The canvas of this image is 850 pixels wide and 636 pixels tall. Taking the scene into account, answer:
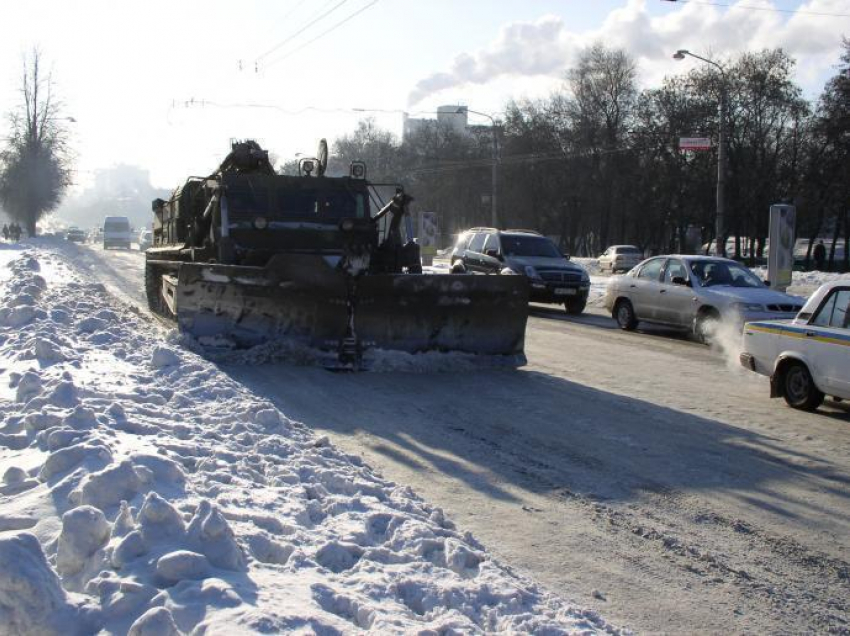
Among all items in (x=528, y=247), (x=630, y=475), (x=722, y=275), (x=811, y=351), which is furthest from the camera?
(x=528, y=247)

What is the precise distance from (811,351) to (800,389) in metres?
0.47

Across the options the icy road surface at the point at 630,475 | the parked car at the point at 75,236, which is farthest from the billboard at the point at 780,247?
the parked car at the point at 75,236

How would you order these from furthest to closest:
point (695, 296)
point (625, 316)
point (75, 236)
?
point (75, 236)
point (625, 316)
point (695, 296)

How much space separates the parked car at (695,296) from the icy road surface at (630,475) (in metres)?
3.07

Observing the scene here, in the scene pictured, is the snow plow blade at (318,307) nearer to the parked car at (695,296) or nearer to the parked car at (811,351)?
the parked car at (811,351)

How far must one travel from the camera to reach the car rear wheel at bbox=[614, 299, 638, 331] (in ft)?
54.7

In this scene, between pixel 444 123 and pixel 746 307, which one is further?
pixel 444 123

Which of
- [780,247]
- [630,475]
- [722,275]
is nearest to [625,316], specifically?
[722,275]

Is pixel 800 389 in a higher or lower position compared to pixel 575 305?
lower

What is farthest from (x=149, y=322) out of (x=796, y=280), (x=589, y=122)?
(x=589, y=122)

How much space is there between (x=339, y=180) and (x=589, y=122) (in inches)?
1967

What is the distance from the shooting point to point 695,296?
14969 millimetres

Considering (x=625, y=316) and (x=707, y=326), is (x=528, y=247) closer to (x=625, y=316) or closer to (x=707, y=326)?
(x=625, y=316)

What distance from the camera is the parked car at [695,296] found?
1395 cm
